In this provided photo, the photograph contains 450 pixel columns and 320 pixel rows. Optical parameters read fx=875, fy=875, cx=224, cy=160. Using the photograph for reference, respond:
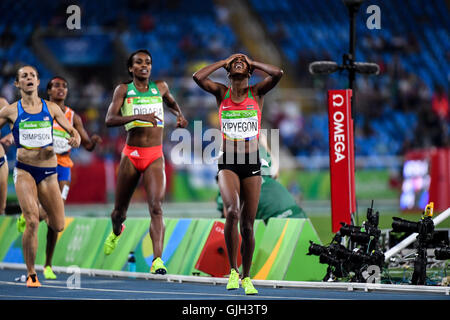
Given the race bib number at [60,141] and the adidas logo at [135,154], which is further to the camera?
the race bib number at [60,141]

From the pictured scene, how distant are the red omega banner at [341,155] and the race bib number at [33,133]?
379 centimetres

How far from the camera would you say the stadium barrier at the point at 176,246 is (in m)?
11.3

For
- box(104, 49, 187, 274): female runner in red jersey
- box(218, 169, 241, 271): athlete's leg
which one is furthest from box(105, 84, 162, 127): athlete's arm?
box(218, 169, 241, 271): athlete's leg

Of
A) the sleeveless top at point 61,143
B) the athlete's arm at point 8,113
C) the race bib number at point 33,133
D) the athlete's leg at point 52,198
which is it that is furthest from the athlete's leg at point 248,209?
the sleeveless top at point 61,143

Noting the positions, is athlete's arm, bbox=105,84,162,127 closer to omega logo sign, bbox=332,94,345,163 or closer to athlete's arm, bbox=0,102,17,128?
athlete's arm, bbox=0,102,17,128

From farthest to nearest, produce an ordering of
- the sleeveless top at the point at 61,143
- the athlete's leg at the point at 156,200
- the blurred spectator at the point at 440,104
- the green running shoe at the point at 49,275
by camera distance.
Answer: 1. the blurred spectator at the point at 440,104
2. the sleeveless top at the point at 61,143
3. the green running shoe at the point at 49,275
4. the athlete's leg at the point at 156,200

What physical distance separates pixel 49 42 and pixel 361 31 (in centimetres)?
1255

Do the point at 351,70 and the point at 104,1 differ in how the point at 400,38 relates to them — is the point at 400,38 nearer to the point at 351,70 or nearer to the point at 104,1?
the point at 104,1

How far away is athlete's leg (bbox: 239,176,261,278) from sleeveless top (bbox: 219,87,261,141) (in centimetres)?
51

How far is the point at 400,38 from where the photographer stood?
3494 cm

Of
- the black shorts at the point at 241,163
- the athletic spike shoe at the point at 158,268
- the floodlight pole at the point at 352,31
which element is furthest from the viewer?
the floodlight pole at the point at 352,31

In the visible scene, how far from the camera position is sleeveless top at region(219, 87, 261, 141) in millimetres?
9930

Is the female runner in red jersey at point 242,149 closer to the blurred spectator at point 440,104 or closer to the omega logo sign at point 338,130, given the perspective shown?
the omega logo sign at point 338,130
